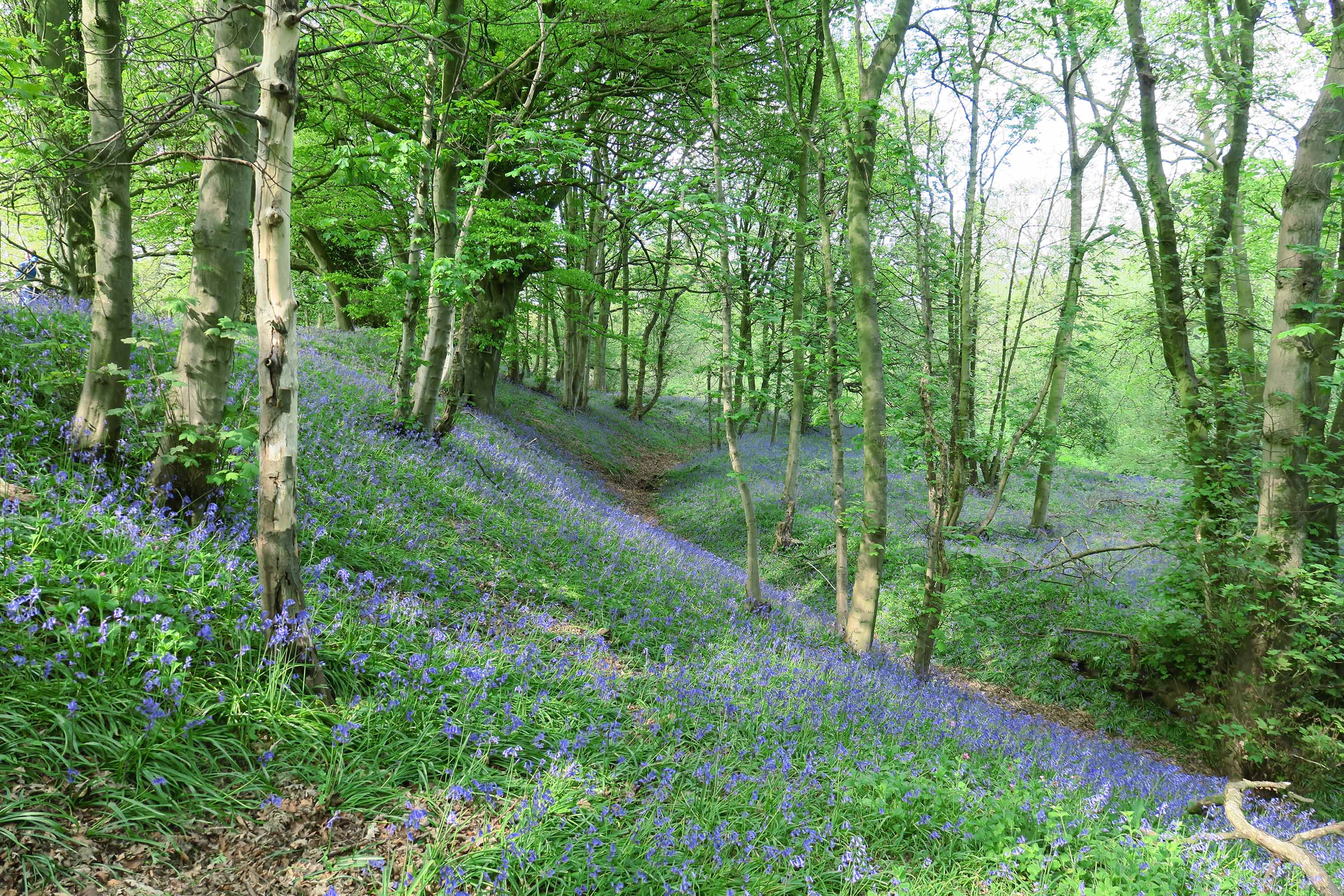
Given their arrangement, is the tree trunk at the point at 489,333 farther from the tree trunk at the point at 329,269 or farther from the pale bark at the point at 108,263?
the pale bark at the point at 108,263

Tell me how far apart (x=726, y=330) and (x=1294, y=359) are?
20.9ft

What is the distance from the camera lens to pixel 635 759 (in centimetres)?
402

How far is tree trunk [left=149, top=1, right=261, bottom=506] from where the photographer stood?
14.3ft

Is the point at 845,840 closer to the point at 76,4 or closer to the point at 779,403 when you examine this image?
the point at 76,4

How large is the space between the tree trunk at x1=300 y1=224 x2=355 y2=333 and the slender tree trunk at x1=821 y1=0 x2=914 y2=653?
16.3 meters

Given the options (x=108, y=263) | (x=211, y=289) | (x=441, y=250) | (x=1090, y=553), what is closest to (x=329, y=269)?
(x=441, y=250)

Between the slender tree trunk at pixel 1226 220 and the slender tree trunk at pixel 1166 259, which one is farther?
the slender tree trunk at pixel 1166 259

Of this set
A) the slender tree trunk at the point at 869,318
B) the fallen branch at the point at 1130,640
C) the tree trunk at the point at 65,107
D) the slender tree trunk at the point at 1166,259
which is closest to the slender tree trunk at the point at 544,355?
the slender tree trunk at the point at 869,318

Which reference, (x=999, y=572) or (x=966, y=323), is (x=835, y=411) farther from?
(x=966, y=323)

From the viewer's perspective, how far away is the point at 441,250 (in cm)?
886

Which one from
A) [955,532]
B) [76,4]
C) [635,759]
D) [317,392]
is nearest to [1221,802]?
[955,532]

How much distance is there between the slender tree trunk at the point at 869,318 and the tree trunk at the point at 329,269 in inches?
641

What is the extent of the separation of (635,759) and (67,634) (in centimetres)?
311

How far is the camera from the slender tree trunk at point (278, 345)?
329 cm
